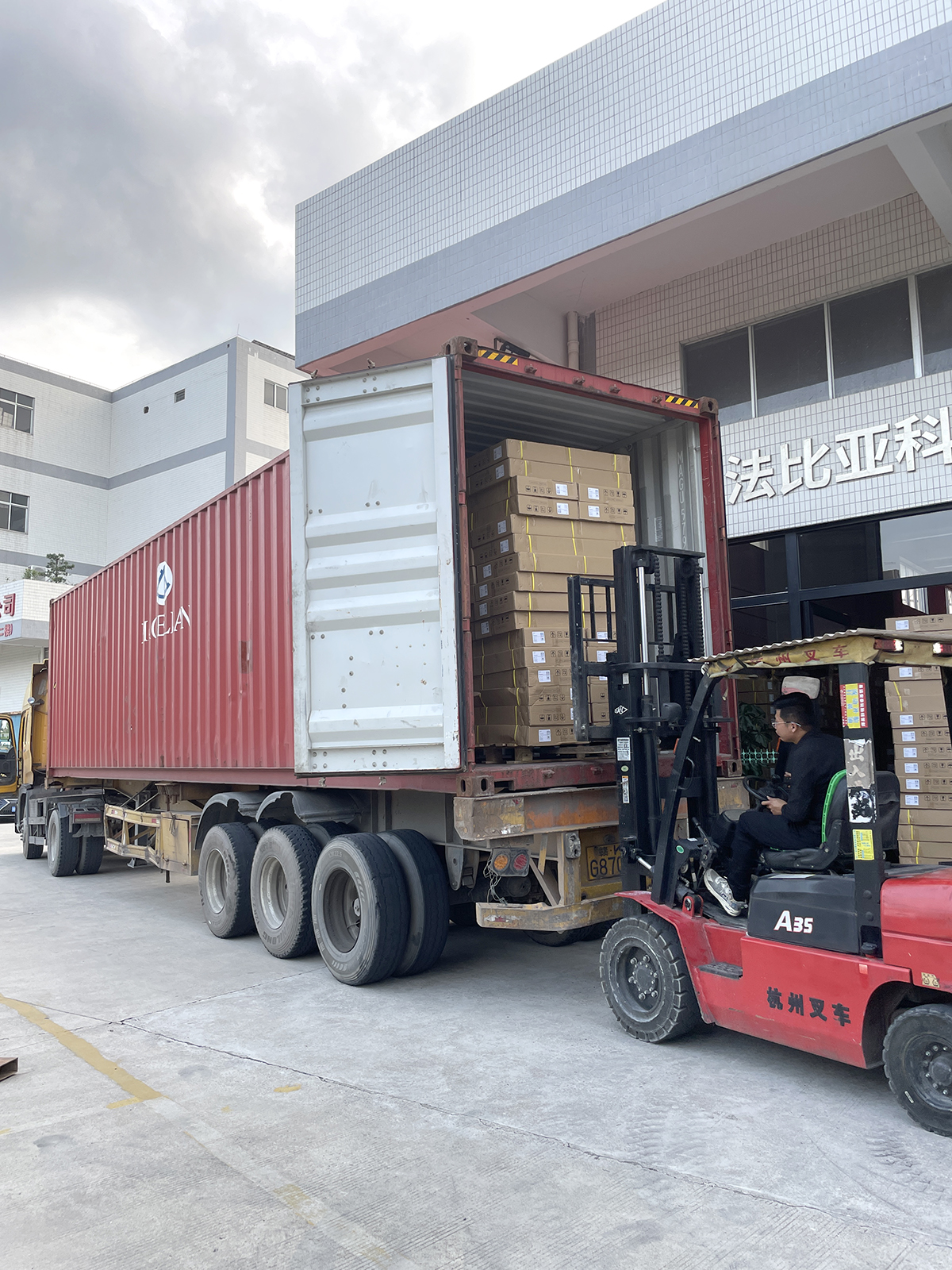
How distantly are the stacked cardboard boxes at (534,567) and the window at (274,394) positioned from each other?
28.0m

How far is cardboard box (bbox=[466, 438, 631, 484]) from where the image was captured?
6039 millimetres

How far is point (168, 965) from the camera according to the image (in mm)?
6996

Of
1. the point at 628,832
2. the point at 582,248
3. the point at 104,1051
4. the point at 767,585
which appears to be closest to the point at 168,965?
the point at 104,1051

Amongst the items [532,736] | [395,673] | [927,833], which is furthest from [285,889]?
[927,833]

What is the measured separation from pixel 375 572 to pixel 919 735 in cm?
476

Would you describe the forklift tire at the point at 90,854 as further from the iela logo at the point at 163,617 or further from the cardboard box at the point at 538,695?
the cardboard box at the point at 538,695

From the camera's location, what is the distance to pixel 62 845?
1273 centimetres

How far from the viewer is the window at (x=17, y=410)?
32500 millimetres

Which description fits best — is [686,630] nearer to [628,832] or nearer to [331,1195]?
[628,832]

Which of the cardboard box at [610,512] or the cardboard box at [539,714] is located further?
the cardboard box at [610,512]

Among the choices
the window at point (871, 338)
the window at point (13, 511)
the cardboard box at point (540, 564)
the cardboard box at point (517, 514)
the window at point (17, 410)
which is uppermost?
the window at point (17, 410)

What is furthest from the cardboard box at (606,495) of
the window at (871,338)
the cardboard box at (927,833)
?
the window at (871,338)

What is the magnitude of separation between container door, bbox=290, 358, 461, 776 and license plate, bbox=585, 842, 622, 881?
3.32ft

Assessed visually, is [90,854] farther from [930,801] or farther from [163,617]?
[930,801]
